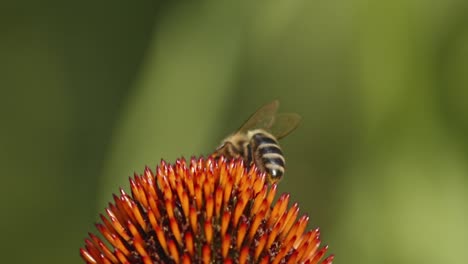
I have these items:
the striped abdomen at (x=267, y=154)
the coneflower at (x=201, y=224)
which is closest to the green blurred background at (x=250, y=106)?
the striped abdomen at (x=267, y=154)

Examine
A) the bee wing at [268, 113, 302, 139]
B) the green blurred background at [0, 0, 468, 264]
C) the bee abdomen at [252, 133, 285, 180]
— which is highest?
the green blurred background at [0, 0, 468, 264]

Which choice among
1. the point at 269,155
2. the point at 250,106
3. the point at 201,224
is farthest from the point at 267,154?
the point at 250,106

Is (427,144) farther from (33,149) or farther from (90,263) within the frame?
(33,149)

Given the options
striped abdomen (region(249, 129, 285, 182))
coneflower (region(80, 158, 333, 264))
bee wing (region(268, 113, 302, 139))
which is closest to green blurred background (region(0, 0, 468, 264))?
bee wing (region(268, 113, 302, 139))

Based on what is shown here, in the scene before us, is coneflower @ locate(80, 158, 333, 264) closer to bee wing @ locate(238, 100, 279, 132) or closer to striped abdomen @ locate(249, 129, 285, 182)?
striped abdomen @ locate(249, 129, 285, 182)

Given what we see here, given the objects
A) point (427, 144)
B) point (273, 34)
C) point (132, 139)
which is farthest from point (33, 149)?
point (427, 144)

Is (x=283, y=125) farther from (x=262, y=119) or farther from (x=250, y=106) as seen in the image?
(x=250, y=106)
